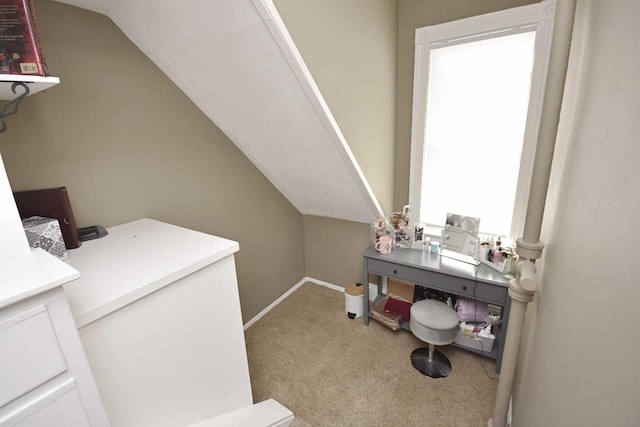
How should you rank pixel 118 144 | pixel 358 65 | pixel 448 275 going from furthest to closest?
pixel 448 275 → pixel 358 65 → pixel 118 144

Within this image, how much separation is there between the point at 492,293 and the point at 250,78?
1.80 meters

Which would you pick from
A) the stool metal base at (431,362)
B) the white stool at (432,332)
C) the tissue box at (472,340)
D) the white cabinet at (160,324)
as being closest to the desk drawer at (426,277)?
the white stool at (432,332)

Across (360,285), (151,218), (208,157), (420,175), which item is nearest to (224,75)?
(208,157)

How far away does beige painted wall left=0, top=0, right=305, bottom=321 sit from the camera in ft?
3.85

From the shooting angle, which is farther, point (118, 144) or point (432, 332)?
point (432, 332)

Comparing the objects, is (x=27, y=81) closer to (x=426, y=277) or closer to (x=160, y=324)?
(x=160, y=324)

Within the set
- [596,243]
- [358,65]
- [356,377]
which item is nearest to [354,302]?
[356,377]

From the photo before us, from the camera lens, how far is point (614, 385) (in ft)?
1.48

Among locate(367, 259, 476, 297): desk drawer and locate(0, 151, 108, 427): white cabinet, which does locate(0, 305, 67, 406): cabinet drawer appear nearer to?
locate(0, 151, 108, 427): white cabinet

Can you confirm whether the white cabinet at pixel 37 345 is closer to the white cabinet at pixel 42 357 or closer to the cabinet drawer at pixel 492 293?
the white cabinet at pixel 42 357

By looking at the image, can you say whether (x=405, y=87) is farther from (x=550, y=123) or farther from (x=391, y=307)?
(x=391, y=307)

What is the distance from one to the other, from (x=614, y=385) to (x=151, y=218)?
6.04 feet

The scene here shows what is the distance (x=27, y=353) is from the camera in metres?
0.59

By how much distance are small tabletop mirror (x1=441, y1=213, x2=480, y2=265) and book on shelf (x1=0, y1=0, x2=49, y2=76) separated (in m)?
2.18
